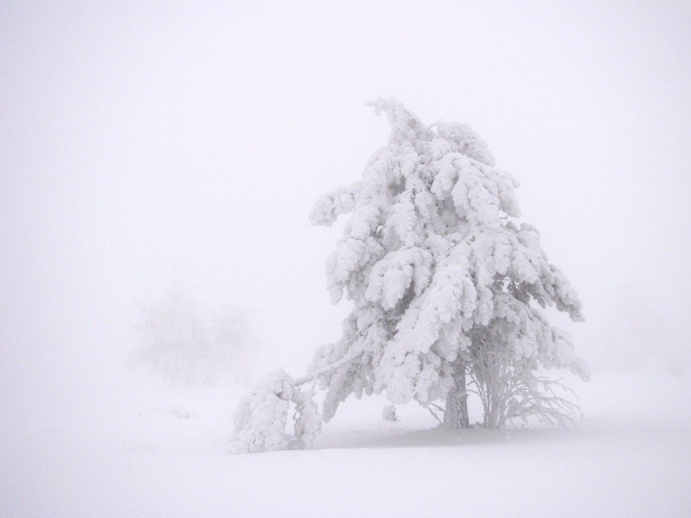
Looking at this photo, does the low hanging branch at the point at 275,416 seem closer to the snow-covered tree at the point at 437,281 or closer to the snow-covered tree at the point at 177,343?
the snow-covered tree at the point at 437,281

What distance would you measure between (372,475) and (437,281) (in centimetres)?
415

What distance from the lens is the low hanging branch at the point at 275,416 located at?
30.0ft

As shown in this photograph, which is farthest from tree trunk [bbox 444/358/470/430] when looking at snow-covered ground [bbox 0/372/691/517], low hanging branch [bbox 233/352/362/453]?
low hanging branch [bbox 233/352/362/453]

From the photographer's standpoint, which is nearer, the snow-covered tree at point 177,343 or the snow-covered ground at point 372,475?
the snow-covered ground at point 372,475

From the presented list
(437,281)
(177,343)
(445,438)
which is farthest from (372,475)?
(177,343)

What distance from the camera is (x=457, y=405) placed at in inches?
464

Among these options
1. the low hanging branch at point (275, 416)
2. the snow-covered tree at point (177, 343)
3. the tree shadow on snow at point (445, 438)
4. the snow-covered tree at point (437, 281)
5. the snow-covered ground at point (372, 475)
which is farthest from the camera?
→ the snow-covered tree at point (177, 343)

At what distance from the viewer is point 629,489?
19.2 ft

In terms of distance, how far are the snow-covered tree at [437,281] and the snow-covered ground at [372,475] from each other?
4.82ft

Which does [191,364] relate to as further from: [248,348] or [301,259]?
[301,259]

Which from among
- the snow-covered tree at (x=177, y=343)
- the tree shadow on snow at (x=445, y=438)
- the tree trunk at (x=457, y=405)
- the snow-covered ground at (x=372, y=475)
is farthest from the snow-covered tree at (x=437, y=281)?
the snow-covered tree at (x=177, y=343)

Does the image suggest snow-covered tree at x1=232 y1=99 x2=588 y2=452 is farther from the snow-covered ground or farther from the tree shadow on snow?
the snow-covered ground

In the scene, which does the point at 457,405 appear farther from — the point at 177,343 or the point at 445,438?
the point at 177,343

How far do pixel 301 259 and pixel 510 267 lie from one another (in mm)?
142190
